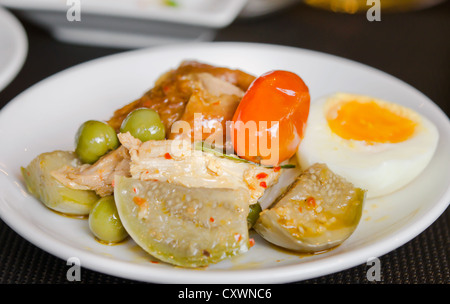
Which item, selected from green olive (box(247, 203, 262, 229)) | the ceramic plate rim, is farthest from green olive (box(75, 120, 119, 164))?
the ceramic plate rim

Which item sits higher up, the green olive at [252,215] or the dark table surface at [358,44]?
the green olive at [252,215]

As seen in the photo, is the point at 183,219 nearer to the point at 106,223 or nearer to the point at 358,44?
the point at 106,223

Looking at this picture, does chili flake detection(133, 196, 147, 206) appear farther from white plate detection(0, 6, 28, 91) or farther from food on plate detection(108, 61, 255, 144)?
white plate detection(0, 6, 28, 91)

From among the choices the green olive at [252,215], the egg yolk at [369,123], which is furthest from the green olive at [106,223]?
the egg yolk at [369,123]

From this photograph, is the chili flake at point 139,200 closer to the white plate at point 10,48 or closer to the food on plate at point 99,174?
the food on plate at point 99,174

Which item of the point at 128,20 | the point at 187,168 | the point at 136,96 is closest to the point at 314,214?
the point at 187,168

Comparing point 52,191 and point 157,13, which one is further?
point 157,13
